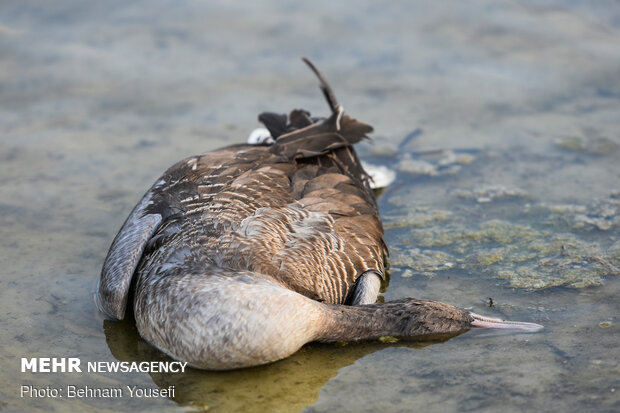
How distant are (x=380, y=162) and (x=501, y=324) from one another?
3251 millimetres

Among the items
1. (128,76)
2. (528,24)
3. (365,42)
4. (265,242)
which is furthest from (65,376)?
(528,24)

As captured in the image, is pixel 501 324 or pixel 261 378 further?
pixel 501 324

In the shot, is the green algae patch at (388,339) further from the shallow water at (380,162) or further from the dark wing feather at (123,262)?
the dark wing feather at (123,262)

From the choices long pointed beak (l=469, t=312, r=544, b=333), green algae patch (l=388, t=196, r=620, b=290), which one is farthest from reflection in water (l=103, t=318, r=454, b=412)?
green algae patch (l=388, t=196, r=620, b=290)

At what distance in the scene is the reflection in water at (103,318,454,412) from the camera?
17.3 feet

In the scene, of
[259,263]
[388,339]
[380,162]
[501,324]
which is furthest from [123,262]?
[380,162]

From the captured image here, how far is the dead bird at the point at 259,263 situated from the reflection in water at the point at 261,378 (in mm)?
133

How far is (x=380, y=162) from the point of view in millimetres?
8844

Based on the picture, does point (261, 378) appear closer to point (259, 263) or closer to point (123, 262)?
point (259, 263)

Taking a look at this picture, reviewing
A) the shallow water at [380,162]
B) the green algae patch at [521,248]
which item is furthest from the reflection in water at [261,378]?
the green algae patch at [521,248]

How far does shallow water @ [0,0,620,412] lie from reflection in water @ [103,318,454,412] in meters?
0.01

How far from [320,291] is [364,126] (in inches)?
80.4

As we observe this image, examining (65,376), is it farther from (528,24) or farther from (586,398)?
(528,24)

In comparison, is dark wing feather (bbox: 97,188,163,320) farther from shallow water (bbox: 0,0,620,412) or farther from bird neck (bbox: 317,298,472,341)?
bird neck (bbox: 317,298,472,341)
